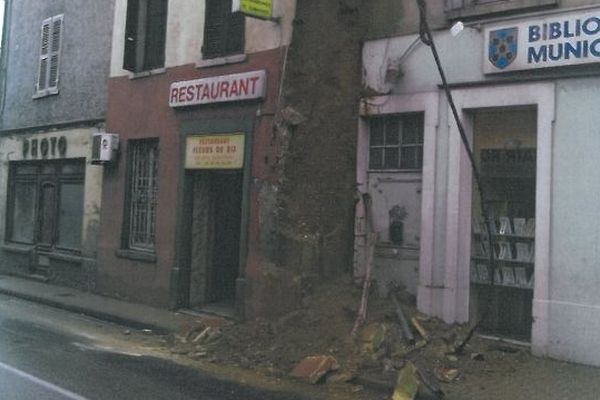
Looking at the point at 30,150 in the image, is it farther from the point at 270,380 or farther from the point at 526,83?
the point at 526,83

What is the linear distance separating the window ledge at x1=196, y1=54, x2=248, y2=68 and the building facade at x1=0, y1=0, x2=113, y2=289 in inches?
134

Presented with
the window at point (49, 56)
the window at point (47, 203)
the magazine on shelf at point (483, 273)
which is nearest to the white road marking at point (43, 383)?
the magazine on shelf at point (483, 273)

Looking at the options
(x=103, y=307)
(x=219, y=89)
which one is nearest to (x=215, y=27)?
(x=219, y=89)

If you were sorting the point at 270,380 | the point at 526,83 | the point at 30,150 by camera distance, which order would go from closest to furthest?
the point at 270,380 → the point at 526,83 → the point at 30,150

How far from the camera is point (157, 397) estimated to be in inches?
276

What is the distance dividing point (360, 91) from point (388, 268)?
2598mm

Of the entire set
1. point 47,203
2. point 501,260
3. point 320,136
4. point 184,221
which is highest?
point 320,136

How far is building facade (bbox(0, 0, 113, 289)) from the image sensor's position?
15023 mm

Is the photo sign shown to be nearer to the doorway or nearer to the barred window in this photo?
the doorway

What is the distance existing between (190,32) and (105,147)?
9.76ft

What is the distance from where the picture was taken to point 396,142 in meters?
10.2

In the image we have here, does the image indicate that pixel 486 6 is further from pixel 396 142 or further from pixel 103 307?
pixel 103 307

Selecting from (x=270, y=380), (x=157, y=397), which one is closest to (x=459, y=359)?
(x=270, y=380)

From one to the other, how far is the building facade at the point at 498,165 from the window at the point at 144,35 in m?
5.00
